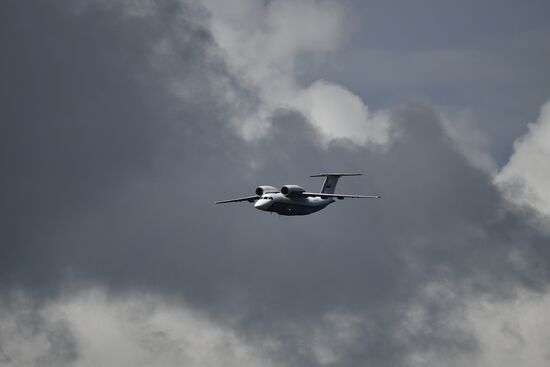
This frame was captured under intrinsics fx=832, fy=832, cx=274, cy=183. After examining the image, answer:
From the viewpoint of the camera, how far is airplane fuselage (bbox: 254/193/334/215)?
131500mm

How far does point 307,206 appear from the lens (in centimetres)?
13638

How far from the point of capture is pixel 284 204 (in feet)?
434

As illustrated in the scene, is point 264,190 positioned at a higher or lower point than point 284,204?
higher

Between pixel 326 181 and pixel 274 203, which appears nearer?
pixel 274 203

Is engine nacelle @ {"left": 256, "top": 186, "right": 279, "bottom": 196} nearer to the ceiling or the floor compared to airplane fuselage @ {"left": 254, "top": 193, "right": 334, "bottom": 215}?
nearer to the ceiling

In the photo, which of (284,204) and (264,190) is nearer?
(284,204)

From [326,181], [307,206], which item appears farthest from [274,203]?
[326,181]

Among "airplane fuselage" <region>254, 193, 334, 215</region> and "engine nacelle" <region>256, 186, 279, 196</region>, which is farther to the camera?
"engine nacelle" <region>256, 186, 279, 196</region>

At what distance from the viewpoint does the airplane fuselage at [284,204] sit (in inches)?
5177

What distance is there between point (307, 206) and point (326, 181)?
13611mm

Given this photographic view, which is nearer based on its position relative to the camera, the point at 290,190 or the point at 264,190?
the point at 290,190

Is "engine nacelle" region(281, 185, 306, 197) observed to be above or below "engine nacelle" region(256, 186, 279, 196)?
below

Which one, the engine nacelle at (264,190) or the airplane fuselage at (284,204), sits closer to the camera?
the airplane fuselage at (284,204)

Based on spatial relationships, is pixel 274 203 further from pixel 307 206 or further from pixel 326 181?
pixel 326 181
